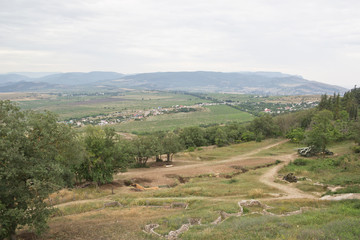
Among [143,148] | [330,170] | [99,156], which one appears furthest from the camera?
[143,148]

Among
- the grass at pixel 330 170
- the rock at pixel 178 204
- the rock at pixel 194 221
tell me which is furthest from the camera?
the grass at pixel 330 170

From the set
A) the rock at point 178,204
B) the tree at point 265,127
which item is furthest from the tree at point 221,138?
the rock at point 178,204

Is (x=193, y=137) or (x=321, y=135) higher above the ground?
(x=321, y=135)

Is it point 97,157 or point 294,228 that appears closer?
point 294,228

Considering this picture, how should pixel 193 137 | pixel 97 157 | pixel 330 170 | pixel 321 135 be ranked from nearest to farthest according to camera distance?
pixel 330 170 → pixel 97 157 → pixel 321 135 → pixel 193 137

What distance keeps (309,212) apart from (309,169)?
2373 centimetres

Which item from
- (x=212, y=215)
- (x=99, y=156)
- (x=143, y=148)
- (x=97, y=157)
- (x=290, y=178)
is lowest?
(x=290, y=178)

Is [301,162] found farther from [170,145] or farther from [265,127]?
[265,127]

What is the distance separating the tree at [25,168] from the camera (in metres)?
14.9

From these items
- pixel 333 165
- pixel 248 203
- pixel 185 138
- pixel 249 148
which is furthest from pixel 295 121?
pixel 248 203

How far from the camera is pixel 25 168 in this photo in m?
15.6

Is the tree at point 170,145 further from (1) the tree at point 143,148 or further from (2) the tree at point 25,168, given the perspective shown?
(2) the tree at point 25,168

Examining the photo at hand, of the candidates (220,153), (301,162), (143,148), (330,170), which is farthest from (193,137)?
(330,170)

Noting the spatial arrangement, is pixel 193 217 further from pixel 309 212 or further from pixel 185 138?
pixel 185 138
